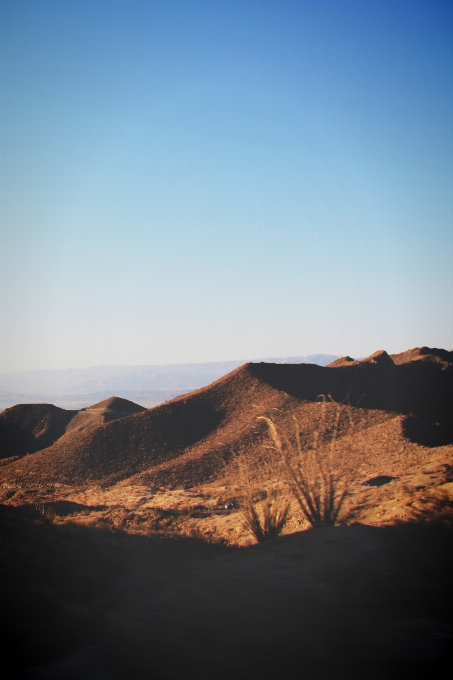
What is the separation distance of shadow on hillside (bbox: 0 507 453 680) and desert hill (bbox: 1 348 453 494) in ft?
36.4

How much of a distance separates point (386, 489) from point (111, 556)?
298 inches

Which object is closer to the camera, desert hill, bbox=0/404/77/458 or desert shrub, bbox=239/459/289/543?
desert shrub, bbox=239/459/289/543

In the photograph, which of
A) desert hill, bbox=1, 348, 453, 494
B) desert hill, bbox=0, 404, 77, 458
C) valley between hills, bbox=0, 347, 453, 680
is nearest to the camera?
valley between hills, bbox=0, 347, 453, 680

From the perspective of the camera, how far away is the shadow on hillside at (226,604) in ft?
18.6

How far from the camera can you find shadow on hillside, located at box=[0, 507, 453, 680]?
5656 mm

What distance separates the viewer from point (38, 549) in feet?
28.1

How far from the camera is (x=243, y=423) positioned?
27469 millimetres

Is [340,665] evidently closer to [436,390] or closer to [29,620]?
[29,620]

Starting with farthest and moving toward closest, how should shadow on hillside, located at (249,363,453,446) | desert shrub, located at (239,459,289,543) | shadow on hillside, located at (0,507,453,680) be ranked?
shadow on hillside, located at (249,363,453,446), desert shrub, located at (239,459,289,543), shadow on hillside, located at (0,507,453,680)

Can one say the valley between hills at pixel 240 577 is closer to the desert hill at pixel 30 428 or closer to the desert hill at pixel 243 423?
the desert hill at pixel 243 423

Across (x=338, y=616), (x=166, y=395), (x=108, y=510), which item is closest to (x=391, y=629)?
(x=338, y=616)

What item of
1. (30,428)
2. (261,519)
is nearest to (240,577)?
(261,519)

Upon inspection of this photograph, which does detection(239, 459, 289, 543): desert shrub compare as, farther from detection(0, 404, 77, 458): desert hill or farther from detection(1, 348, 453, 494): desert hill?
detection(0, 404, 77, 458): desert hill

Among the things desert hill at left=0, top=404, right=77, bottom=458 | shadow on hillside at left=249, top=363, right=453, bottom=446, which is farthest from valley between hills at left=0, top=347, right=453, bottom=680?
desert hill at left=0, top=404, right=77, bottom=458
